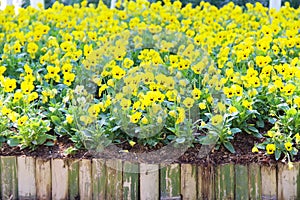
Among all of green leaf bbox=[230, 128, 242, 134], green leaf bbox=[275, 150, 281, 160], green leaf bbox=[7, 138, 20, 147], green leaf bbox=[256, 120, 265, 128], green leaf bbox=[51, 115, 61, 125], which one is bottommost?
green leaf bbox=[275, 150, 281, 160]

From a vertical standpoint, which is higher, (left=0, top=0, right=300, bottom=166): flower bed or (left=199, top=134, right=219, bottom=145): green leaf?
(left=0, top=0, right=300, bottom=166): flower bed

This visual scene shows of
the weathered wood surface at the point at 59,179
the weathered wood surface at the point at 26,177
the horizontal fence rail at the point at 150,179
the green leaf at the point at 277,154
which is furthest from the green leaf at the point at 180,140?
the weathered wood surface at the point at 26,177

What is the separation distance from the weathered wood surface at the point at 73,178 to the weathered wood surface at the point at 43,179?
0.35 feet

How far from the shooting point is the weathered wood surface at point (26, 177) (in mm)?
3135

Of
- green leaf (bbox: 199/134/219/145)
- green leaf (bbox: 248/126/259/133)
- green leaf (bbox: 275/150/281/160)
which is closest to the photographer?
green leaf (bbox: 275/150/281/160)

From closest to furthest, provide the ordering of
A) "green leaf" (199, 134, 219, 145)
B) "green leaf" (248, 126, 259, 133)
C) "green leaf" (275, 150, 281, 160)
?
"green leaf" (275, 150, 281, 160) < "green leaf" (199, 134, 219, 145) < "green leaf" (248, 126, 259, 133)

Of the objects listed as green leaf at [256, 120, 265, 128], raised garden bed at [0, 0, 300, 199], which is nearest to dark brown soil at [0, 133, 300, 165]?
raised garden bed at [0, 0, 300, 199]

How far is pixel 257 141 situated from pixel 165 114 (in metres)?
0.49

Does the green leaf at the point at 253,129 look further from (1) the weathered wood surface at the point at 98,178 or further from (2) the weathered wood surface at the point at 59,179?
(2) the weathered wood surface at the point at 59,179

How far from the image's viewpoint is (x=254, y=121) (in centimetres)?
337

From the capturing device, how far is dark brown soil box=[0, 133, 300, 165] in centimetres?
307

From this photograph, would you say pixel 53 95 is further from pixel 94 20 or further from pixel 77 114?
pixel 94 20

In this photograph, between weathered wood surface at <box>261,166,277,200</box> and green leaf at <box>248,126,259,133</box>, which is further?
green leaf at <box>248,126,259,133</box>

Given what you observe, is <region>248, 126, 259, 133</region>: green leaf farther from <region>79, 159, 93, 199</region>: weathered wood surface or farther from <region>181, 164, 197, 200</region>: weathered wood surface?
<region>79, 159, 93, 199</region>: weathered wood surface
